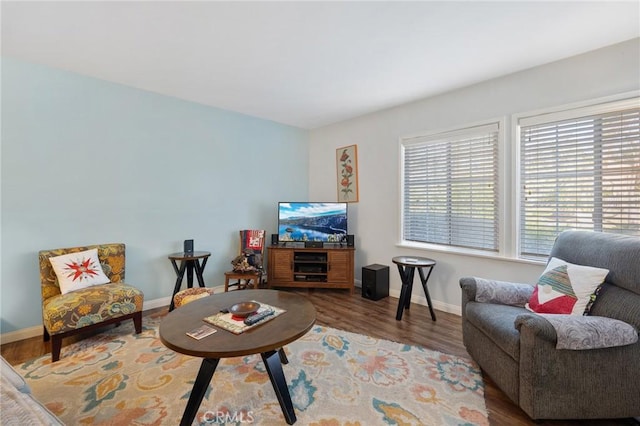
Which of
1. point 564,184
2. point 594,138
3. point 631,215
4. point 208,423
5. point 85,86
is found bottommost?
point 208,423

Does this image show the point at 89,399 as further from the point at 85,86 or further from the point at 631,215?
the point at 631,215

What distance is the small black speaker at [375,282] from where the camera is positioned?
11.3ft

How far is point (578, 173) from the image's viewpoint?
7.82 feet

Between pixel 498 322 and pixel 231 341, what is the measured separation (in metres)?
1.61

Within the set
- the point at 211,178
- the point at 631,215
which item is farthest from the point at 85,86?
the point at 631,215

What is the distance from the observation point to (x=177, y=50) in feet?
7.50

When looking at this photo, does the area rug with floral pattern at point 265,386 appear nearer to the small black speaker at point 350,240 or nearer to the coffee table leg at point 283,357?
the coffee table leg at point 283,357

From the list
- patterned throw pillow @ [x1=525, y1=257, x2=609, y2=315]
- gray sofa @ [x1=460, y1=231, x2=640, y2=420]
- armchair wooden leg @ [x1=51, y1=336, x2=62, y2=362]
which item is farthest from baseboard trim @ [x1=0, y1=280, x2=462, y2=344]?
gray sofa @ [x1=460, y1=231, x2=640, y2=420]

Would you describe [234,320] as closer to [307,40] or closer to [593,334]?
[593,334]

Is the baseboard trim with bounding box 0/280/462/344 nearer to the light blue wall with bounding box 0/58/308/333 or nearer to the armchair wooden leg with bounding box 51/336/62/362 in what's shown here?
the light blue wall with bounding box 0/58/308/333

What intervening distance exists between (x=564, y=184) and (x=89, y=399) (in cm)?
389

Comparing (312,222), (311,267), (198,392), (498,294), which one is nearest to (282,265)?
(311,267)

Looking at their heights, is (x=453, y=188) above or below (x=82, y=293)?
above

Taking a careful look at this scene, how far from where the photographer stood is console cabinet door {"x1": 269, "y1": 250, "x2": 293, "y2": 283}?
381cm
